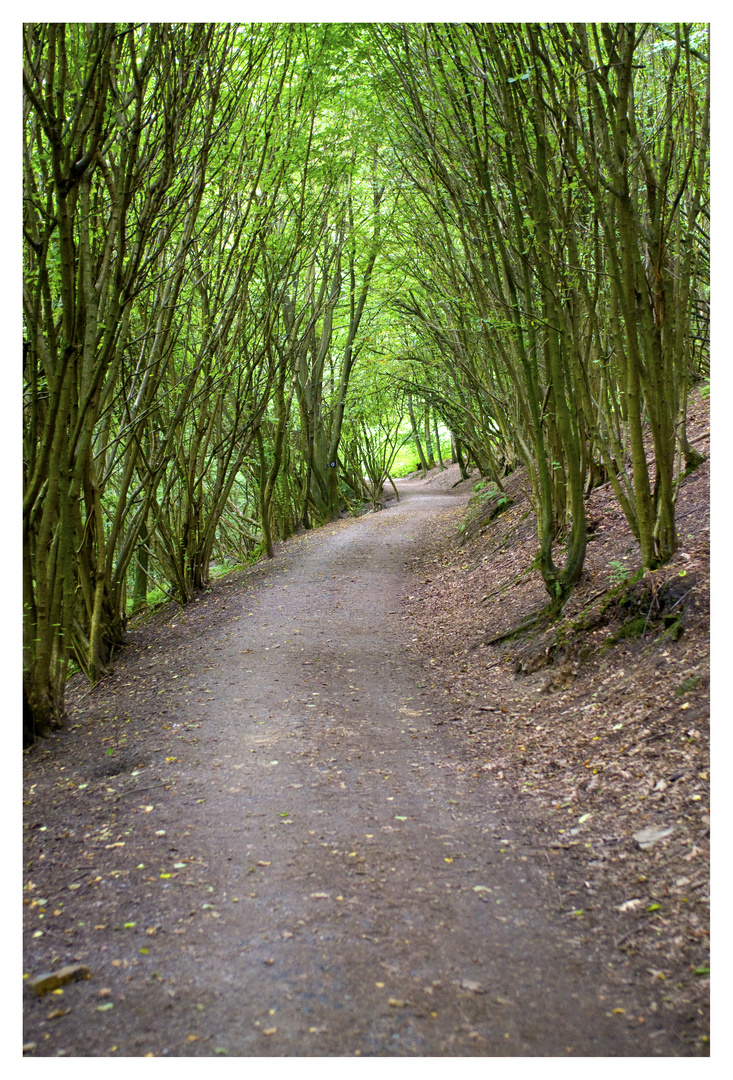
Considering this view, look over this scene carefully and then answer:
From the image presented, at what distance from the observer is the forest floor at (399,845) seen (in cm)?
206

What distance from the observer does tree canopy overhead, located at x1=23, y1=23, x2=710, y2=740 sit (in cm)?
423

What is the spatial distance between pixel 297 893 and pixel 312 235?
9.47 m

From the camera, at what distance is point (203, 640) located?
7129 mm

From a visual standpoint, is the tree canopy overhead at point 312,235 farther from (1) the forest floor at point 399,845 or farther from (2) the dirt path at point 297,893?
(2) the dirt path at point 297,893

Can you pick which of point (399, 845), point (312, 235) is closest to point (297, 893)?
point (399, 845)

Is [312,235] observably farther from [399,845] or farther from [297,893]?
[297,893]

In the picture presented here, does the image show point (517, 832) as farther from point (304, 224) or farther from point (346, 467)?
point (346, 467)

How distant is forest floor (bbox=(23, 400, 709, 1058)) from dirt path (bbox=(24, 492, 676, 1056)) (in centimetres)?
1

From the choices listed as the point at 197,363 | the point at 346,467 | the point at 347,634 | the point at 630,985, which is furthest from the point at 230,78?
the point at 346,467

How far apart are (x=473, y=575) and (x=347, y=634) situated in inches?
94.9

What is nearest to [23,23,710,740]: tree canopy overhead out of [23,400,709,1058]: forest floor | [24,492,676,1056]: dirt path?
[23,400,709,1058]: forest floor

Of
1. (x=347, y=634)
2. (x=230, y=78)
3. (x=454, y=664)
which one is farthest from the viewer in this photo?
(x=347, y=634)

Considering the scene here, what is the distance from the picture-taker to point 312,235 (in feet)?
33.0

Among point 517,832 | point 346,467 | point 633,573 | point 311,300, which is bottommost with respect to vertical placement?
point 517,832
